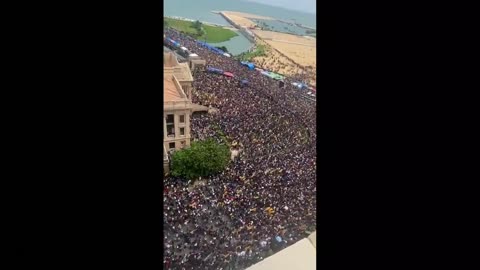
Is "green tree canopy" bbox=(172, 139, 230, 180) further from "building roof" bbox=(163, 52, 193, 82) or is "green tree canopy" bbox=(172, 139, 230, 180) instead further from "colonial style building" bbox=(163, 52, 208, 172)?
"building roof" bbox=(163, 52, 193, 82)

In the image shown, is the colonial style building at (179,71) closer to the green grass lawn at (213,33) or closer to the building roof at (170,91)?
the building roof at (170,91)

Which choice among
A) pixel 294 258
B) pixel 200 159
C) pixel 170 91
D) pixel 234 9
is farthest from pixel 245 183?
pixel 234 9

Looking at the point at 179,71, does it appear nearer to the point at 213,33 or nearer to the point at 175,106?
the point at 175,106

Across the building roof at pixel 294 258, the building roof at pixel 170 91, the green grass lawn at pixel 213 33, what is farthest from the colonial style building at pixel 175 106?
the building roof at pixel 294 258

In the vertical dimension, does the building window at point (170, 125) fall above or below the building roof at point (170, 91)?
below
